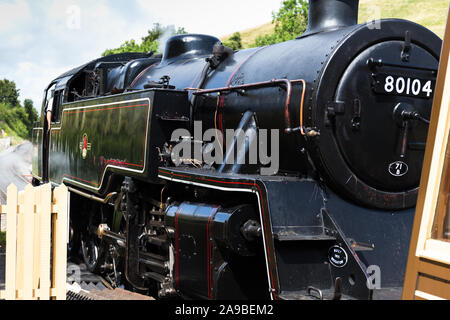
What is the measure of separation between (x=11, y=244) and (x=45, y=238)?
0.25 meters

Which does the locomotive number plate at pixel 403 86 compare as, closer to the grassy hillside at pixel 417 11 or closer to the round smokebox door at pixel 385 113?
the round smokebox door at pixel 385 113

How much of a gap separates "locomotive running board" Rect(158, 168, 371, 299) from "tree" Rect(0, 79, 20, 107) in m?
55.1

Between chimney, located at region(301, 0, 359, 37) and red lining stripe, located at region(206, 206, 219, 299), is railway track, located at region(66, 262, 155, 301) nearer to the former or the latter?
red lining stripe, located at region(206, 206, 219, 299)

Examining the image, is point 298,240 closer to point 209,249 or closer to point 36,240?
point 209,249

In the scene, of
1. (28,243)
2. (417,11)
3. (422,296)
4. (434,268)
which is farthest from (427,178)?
(417,11)

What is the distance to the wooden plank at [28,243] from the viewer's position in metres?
4.24

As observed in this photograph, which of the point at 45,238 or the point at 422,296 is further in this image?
the point at 45,238

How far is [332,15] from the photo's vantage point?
15.1ft

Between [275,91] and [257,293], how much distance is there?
1.59 m

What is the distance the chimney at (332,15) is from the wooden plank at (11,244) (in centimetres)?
274

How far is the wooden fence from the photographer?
425cm

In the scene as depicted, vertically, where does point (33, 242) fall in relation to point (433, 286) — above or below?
below

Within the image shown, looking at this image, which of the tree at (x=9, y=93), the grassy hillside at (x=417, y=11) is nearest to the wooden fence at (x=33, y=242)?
the grassy hillside at (x=417, y=11)

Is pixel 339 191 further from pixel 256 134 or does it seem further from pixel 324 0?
pixel 324 0
